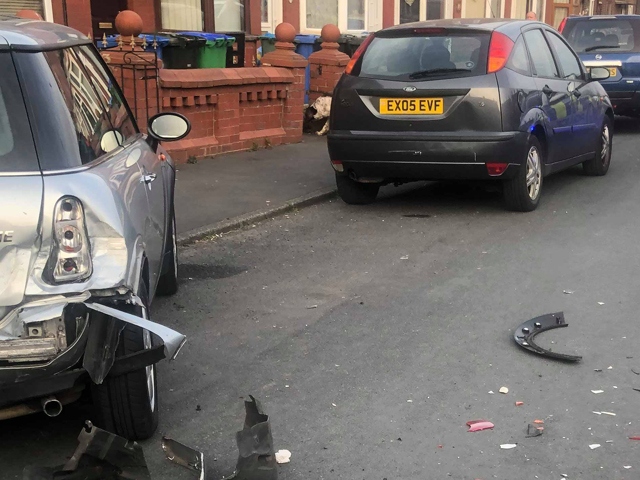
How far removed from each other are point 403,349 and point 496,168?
3.33 metres

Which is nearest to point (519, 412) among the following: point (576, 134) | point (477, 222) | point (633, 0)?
point (477, 222)

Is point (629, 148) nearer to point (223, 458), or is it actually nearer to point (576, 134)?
point (576, 134)

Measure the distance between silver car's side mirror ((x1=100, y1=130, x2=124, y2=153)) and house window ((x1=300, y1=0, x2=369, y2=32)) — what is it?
14.0 m

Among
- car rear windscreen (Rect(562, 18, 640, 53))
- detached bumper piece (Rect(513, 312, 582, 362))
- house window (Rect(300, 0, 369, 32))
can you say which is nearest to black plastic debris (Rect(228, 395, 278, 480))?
detached bumper piece (Rect(513, 312, 582, 362))

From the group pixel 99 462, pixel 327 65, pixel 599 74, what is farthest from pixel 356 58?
pixel 327 65

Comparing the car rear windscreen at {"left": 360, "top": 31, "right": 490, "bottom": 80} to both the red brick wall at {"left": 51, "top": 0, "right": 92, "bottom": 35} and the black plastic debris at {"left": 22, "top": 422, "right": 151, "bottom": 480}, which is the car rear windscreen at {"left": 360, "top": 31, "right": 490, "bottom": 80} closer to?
the black plastic debris at {"left": 22, "top": 422, "right": 151, "bottom": 480}

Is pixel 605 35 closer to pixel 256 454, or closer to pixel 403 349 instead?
pixel 403 349

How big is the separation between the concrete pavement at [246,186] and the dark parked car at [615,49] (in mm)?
5168

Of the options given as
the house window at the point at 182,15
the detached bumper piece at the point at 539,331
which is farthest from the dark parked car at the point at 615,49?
the detached bumper piece at the point at 539,331

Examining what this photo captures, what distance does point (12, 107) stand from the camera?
3699 mm

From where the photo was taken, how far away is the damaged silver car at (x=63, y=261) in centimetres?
346

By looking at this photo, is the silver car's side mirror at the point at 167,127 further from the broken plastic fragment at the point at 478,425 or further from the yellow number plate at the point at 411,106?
the yellow number plate at the point at 411,106

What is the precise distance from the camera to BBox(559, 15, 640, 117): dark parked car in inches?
588

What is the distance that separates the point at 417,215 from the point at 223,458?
16.8ft
